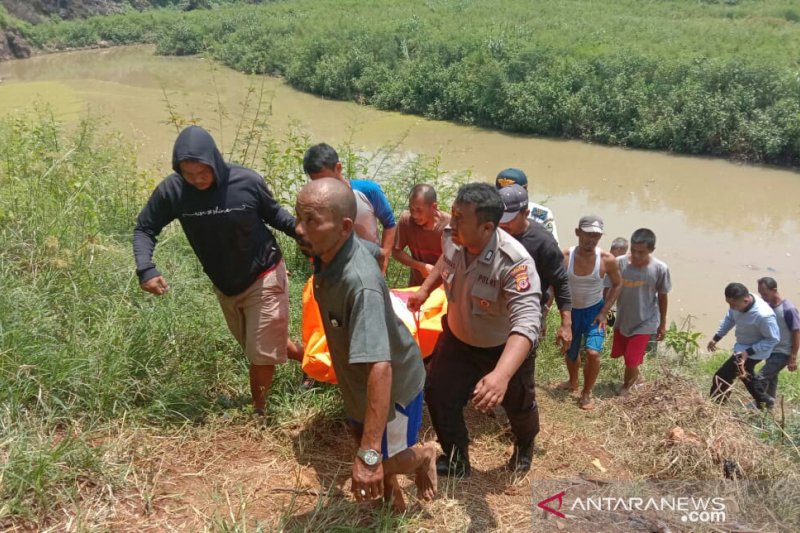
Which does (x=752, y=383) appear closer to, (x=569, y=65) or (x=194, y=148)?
(x=194, y=148)

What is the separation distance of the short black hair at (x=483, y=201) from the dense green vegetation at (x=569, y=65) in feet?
43.5

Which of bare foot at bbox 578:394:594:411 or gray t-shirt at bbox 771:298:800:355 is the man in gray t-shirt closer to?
bare foot at bbox 578:394:594:411

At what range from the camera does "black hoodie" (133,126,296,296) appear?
2.87 meters

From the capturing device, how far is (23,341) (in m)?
2.91

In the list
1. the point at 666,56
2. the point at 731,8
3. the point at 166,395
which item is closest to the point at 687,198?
the point at 666,56

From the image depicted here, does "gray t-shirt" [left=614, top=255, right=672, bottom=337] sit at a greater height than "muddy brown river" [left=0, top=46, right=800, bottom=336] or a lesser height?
greater

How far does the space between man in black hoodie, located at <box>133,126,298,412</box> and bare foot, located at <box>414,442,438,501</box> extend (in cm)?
95

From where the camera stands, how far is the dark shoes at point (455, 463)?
3078 mm

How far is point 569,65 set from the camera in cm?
1631

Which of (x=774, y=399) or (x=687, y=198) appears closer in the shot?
(x=774, y=399)

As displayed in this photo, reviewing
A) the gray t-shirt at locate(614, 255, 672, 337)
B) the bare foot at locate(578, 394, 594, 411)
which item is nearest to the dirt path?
the bare foot at locate(578, 394, 594, 411)

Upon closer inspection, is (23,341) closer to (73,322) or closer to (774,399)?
(73,322)

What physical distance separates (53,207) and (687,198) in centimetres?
1103

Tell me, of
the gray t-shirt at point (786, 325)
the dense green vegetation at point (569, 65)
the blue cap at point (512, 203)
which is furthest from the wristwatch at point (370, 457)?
the dense green vegetation at point (569, 65)
